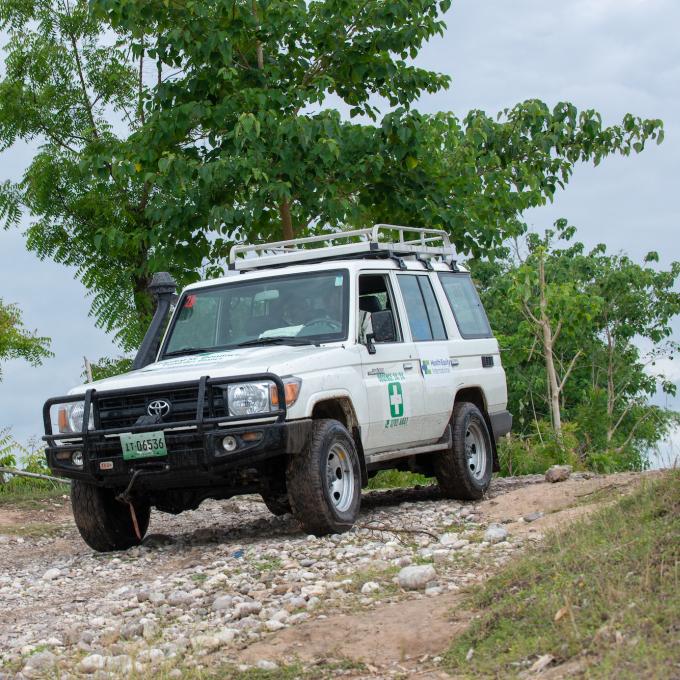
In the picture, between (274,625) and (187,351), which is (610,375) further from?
(274,625)

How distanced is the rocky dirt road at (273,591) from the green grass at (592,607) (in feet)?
0.84

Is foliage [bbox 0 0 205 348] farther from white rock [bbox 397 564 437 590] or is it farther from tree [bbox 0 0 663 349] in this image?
white rock [bbox 397 564 437 590]

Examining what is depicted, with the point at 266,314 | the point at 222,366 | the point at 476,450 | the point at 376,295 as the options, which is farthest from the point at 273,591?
the point at 476,450

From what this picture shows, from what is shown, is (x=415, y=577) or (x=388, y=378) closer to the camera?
(x=415, y=577)

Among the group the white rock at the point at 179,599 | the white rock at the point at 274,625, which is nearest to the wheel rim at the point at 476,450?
the white rock at the point at 179,599

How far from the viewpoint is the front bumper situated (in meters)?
8.47

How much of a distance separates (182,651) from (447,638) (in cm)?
134

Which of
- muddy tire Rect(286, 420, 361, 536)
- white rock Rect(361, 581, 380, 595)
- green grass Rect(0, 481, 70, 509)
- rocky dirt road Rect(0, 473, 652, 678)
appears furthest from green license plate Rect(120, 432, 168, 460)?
green grass Rect(0, 481, 70, 509)

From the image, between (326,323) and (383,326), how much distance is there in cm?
50

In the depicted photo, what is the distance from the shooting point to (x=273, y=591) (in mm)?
7219

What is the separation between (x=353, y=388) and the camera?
9391 mm

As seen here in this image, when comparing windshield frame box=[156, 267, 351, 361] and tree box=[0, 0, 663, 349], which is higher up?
tree box=[0, 0, 663, 349]

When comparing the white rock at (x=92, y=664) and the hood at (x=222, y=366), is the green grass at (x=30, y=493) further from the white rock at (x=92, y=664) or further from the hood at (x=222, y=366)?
the white rock at (x=92, y=664)

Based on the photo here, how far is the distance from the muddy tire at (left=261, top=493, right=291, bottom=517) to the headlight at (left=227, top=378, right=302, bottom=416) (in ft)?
3.49
